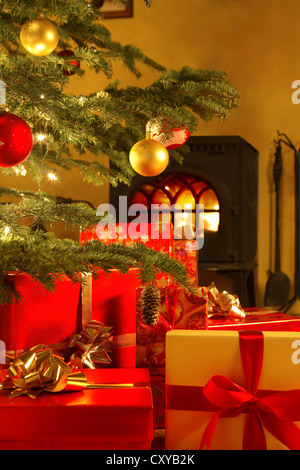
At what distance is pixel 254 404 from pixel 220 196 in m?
2.22

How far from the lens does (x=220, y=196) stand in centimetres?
293

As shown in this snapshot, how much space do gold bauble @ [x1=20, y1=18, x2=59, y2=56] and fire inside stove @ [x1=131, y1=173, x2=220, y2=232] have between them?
2.00m

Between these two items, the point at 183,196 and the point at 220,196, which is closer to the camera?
the point at 220,196

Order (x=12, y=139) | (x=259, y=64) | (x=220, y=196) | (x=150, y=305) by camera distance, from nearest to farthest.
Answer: (x=12, y=139), (x=150, y=305), (x=220, y=196), (x=259, y=64)

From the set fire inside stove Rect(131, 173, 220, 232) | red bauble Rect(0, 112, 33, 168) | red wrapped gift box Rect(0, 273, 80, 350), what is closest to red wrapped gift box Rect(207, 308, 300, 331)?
red wrapped gift box Rect(0, 273, 80, 350)

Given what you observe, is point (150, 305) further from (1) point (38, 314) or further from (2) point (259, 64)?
(2) point (259, 64)

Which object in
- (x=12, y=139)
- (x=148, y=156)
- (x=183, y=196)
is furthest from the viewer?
(x=183, y=196)

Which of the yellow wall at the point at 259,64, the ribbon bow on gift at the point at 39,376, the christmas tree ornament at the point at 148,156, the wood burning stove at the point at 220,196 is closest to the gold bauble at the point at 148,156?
the christmas tree ornament at the point at 148,156

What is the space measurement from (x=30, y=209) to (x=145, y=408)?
538 millimetres

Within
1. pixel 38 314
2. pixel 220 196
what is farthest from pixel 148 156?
pixel 220 196

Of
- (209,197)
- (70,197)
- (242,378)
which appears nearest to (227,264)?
(209,197)

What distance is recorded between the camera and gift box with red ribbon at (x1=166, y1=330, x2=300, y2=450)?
782 mm

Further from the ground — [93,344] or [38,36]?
[38,36]

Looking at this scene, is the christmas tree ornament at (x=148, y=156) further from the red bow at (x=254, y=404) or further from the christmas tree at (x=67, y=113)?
the red bow at (x=254, y=404)
